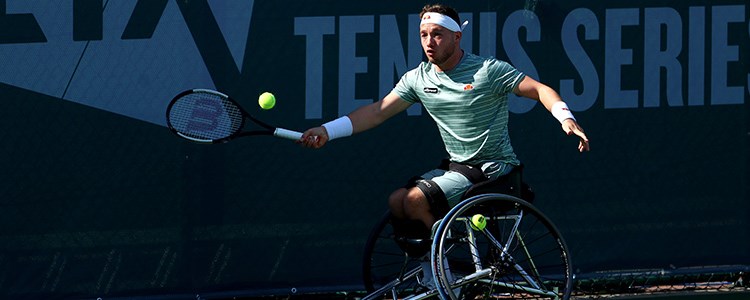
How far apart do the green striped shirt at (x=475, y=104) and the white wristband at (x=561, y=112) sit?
0.91 feet

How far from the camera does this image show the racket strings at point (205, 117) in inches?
225

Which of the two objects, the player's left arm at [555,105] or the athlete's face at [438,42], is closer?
the player's left arm at [555,105]

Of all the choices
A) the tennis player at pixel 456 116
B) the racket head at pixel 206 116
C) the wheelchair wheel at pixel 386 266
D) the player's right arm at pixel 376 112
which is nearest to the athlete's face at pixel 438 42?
the tennis player at pixel 456 116

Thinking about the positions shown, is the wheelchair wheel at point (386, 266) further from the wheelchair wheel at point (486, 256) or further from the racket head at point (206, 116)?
the racket head at point (206, 116)

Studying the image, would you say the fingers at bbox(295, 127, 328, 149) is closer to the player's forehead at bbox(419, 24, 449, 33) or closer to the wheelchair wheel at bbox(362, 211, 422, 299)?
the wheelchair wheel at bbox(362, 211, 422, 299)

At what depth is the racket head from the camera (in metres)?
5.70

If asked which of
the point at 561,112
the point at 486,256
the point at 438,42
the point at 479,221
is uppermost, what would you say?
the point at 438,42

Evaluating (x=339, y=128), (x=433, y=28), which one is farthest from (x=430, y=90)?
(x=339, y=128)

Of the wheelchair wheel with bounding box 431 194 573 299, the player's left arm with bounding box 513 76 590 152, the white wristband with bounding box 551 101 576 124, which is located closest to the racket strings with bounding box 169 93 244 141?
the wheelchair wheel with bounding box 431 194 573 299

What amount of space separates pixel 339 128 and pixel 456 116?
48cm

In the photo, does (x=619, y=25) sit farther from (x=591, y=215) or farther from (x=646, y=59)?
(x=591, y=215)

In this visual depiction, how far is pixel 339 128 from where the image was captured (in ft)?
19.1

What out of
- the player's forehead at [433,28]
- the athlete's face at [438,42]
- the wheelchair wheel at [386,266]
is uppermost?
the player's forehead at [433,28]

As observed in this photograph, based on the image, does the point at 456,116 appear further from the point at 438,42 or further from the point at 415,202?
the point at 415,202
